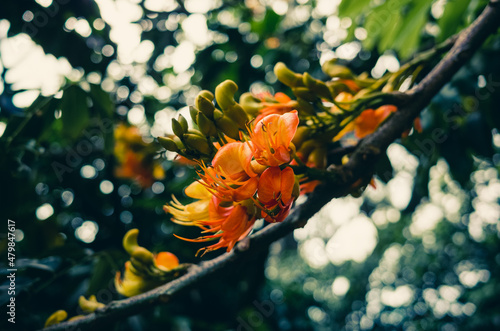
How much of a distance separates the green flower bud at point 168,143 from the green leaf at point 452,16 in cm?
145

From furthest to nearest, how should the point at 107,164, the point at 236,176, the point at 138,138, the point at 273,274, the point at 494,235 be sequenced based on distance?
the point at 273,274 → the point at 494,235 → the point at 138,138 → the point at 107,164 → the point at 236,176

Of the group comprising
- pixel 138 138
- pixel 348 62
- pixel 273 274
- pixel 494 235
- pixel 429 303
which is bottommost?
pixel 273 274

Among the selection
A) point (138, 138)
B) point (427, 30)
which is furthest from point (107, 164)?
point (427, 30)

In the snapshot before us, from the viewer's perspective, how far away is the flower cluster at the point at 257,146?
87cm

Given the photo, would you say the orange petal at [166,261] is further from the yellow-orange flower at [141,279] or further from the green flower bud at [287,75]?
the green flower bud at [287,75]

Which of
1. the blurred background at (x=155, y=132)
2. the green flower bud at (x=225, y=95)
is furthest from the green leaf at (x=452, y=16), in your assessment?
the green flower bud at (x=225, y=95)

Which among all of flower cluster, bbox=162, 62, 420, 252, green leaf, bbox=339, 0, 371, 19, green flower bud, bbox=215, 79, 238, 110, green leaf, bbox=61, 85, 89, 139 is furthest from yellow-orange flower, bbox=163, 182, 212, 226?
green leaf, bbox=339, 0, 371, 19

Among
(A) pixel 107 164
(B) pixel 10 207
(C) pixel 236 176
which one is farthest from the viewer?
(A) pixel 107 164

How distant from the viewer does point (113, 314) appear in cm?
99

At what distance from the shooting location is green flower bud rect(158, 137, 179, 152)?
0.95 metres

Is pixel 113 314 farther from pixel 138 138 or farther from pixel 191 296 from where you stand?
pixel 138 138

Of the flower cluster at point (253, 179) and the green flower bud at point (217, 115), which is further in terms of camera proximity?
the green flower bud at point (217, 115)

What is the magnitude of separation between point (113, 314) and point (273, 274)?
10412 millimetres

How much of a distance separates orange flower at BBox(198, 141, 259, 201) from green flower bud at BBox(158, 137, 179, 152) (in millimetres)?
117
